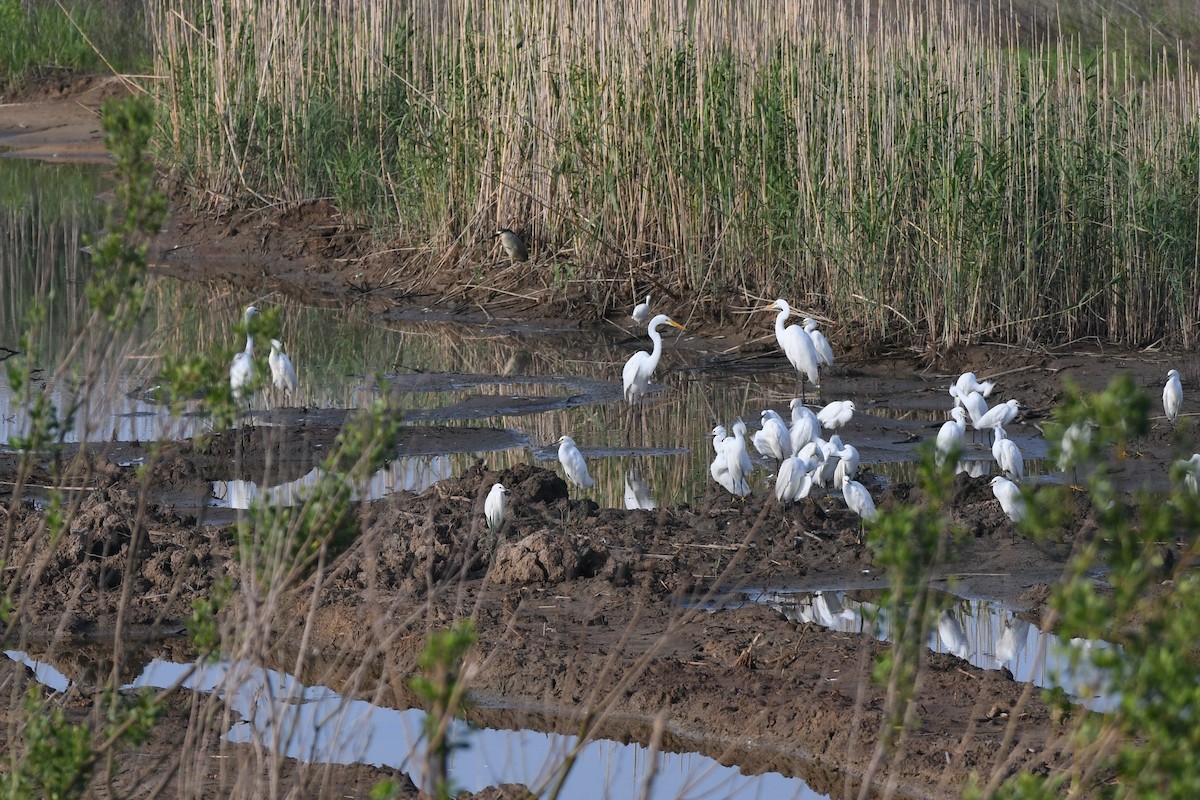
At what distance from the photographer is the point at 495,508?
6461mm

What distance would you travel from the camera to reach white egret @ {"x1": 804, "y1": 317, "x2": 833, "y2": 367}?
374 inches

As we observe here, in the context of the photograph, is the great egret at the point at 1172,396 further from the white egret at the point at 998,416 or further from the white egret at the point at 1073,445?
the white egret at the point at 1073,445

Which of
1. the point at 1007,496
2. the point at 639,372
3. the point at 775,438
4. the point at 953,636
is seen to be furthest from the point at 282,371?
the point at 953,636

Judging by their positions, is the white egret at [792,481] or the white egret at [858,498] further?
the white egret at [792,481]

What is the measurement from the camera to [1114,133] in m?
10.0

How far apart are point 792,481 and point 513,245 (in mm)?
5686

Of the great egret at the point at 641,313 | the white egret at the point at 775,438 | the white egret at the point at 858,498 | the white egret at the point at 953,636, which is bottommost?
the great egret at the point at 641,313

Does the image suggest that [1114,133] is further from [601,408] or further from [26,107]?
[26,107]

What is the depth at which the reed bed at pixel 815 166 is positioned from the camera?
9.85 meters

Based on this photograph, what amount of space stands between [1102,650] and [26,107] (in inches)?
1003

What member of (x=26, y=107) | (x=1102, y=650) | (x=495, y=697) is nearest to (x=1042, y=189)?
(x=495, y=697)

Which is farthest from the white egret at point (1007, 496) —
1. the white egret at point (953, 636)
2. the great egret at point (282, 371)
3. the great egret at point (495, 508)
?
the great egret at point (282, 371)

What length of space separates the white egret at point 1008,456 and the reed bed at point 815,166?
223cm

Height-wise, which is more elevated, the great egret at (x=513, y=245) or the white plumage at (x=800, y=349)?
the white plumage at (x=800, y=349)
